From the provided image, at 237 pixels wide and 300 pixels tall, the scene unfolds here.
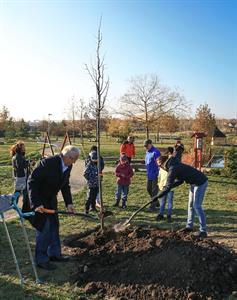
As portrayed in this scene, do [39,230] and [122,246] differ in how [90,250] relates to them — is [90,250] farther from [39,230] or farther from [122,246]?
[39,230]

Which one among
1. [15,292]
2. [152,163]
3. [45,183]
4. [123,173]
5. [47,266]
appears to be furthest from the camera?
[123,173]

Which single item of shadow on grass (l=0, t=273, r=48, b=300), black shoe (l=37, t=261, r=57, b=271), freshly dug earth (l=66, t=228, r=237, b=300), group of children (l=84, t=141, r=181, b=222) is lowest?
shadow on grass (l=0, t=273, r=48, b=300)

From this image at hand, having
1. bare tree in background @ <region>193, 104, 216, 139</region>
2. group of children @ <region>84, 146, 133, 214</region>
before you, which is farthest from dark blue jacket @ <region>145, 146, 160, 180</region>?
bare tree in background @ <region>193, 104, 216, 139</region>

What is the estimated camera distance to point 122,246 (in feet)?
19.2

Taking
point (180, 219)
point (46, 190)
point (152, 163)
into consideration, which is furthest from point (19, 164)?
point (46, 190)

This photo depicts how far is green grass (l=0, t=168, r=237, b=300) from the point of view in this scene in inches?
193

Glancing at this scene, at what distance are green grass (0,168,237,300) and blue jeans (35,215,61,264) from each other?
0.72 feet

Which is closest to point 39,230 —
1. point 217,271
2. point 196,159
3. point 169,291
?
point 169,291

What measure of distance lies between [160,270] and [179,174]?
229 centimetres

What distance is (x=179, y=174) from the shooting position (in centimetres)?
686

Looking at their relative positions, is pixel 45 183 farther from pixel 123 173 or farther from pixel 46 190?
pixel 123 173

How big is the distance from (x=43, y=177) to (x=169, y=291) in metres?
2.23

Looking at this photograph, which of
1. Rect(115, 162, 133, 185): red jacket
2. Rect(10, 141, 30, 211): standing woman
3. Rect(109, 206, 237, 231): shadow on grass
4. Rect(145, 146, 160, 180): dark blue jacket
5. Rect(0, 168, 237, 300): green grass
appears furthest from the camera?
Rect(115, 162, 133, 185): red jacket

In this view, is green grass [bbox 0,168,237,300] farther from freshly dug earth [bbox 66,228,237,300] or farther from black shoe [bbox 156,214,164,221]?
freshly dug earth [bbox 66,228,237,300]
